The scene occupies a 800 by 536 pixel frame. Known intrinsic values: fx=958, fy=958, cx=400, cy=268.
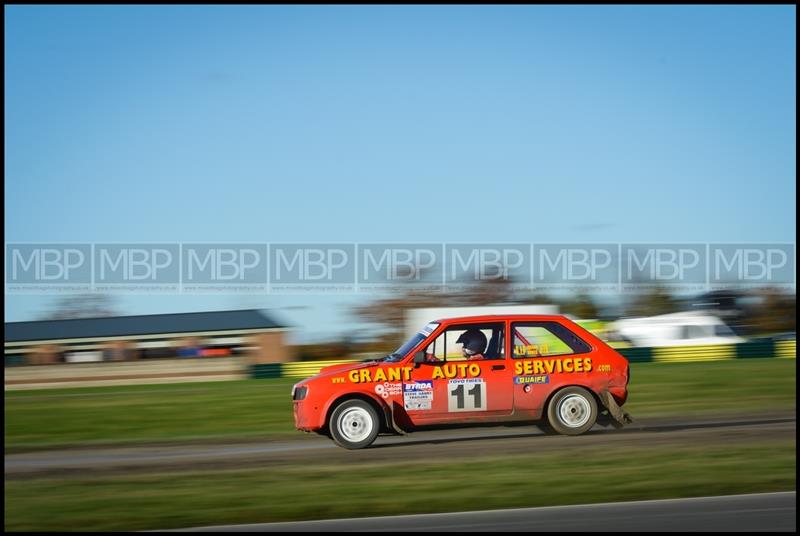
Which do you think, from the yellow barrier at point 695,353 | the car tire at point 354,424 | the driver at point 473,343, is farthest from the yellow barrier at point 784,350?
the car tire at point 354,424

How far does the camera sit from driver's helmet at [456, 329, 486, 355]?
1174cm

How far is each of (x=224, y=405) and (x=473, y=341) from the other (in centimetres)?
987

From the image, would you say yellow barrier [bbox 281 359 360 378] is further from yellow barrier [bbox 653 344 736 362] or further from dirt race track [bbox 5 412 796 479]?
dirt race track [bbox 5 412 796 479]

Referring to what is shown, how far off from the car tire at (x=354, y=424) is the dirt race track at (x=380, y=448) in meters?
0.14

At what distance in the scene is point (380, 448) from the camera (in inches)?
463

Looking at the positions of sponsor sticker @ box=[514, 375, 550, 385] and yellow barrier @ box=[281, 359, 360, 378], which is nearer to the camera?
sponsor sticker @ box=[514, 375, 550, 385]

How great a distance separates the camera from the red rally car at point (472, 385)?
11531mm

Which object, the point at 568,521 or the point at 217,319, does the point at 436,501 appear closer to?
the point at 568,521

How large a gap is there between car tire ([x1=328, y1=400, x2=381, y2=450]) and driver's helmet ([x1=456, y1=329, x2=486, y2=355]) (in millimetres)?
1369

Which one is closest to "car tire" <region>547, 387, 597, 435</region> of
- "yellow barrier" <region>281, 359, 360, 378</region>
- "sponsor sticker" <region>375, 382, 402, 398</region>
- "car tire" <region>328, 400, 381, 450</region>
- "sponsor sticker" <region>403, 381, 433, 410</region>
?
"sponsor sticker" <region>403, 381, 433, 410</region>

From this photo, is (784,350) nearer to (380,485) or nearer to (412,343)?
(412,343)

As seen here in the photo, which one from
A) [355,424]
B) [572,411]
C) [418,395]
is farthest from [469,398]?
[355,424]

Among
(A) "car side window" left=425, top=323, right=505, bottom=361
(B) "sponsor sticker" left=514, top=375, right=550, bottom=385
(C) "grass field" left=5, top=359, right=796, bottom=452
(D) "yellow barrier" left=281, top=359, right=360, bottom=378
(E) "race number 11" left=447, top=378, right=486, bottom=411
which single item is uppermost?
(A) "car side window" left=425, top=323, right=505, bottom=361

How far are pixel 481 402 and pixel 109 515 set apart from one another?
15.8ft
